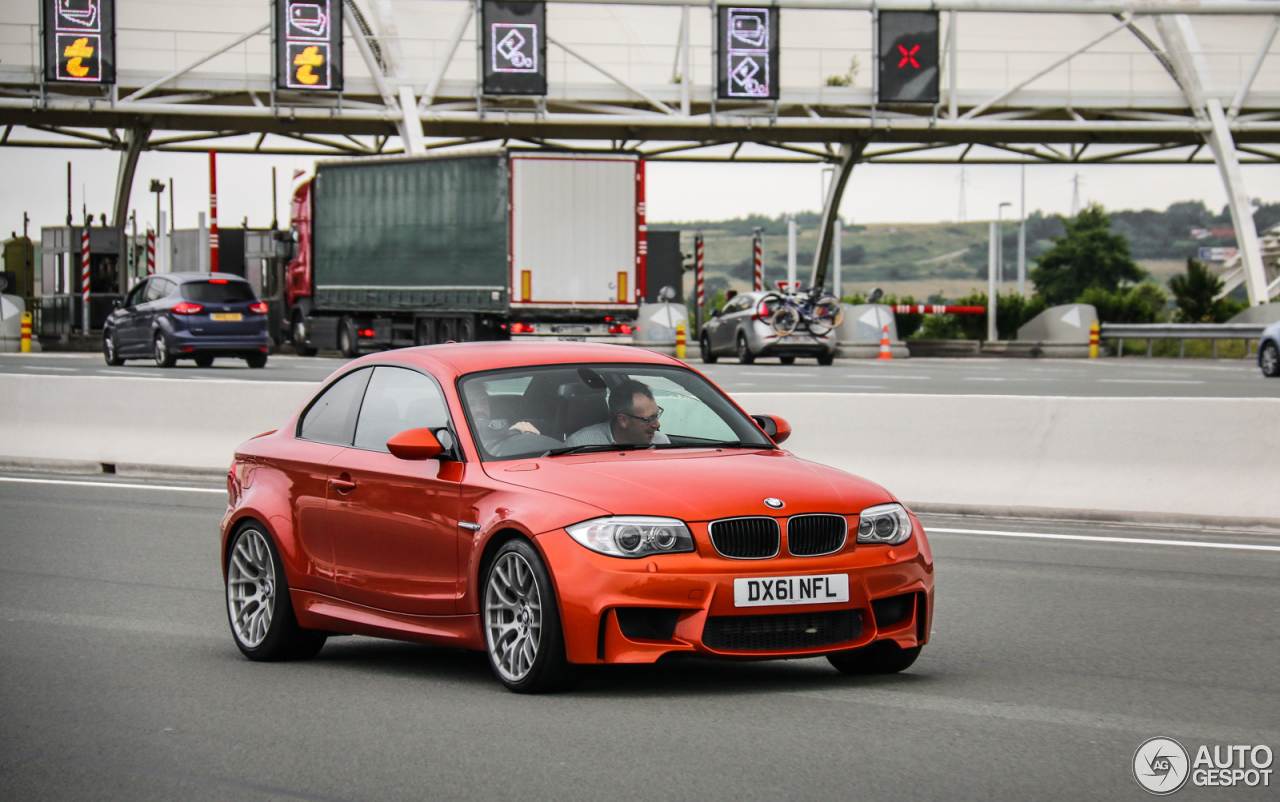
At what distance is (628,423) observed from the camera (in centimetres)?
688

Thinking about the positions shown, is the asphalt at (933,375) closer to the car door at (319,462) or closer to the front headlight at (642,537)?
the car door at (319,462)

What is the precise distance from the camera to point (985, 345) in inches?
1747

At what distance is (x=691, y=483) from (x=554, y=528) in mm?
531

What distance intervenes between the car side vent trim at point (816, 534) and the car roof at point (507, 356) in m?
1.33

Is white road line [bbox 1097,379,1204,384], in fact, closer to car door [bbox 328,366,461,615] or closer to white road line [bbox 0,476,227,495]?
white road line [bbox 0,476,227,495]

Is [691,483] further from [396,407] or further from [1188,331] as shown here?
[1188,331]

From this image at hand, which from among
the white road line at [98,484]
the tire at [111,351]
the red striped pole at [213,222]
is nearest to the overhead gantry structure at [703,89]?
the red striped pole at [213,222]

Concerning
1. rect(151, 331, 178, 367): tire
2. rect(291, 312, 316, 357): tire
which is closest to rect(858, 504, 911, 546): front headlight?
rect(151, 331, 178, 367): tire

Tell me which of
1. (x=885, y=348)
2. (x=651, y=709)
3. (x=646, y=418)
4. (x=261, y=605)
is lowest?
(x=651, y=709)

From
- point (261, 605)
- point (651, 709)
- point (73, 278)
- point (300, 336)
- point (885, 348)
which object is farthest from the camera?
point (73, 278)

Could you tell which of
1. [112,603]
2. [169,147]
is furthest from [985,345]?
[112,603]

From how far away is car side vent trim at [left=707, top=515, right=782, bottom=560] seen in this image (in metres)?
5.97

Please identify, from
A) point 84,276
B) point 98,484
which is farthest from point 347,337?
point 98,484

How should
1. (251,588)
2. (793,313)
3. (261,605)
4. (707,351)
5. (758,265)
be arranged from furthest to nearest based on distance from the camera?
(758,265) → (707,351) → (793,313) → (251,588) → (261,605)
